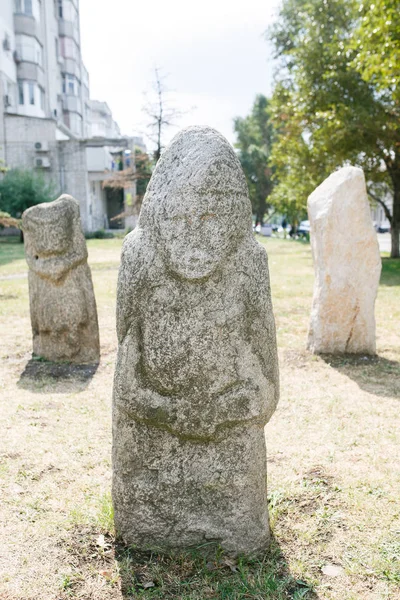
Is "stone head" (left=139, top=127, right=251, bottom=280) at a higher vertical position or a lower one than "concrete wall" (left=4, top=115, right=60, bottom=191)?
lower

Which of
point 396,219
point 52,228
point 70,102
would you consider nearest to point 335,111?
point 396,219

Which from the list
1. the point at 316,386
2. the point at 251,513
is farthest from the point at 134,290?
the point at 316,386

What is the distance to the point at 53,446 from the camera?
4.81 metres

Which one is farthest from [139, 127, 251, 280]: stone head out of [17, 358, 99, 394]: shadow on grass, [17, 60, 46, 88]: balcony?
[17, 60, 46, 88]: balcony

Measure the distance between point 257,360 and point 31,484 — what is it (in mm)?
2167

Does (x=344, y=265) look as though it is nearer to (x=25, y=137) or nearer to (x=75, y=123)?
(x=25, y=137)

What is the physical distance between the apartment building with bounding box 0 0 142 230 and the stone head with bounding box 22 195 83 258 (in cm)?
2877

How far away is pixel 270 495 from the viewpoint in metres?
3.92

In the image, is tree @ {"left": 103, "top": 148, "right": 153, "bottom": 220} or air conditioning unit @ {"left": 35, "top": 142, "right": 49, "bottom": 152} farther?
air conditioning unit @ {"left": 35, "top": 142, "right": 49, "bottom": 152}

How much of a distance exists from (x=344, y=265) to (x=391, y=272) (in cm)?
1089

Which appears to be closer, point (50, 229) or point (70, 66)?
point (50, 229)

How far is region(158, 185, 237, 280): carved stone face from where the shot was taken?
281 centimetres

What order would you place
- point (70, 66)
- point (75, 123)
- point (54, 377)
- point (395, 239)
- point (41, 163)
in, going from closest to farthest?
point (54, 377)
point (395, 239)
point (41, 163)
point (70, 66)
point (75, 123)

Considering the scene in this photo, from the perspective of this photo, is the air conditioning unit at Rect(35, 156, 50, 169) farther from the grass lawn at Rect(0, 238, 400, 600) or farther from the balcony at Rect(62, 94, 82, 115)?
the grass lawn at Rect(0, 238, 400, 600)
